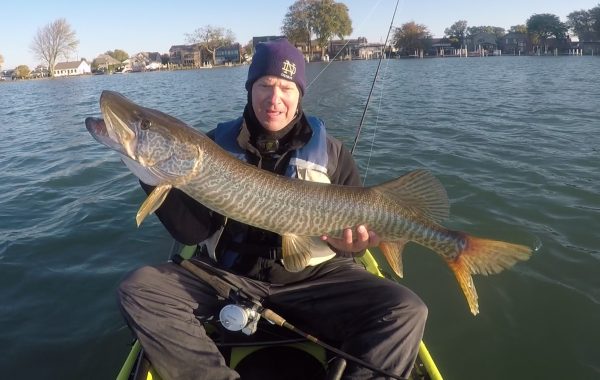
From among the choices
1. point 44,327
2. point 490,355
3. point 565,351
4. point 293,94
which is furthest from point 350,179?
point 44,327

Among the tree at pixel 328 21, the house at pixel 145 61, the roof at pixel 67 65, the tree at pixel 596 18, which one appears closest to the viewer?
the tree at pixel 596 18

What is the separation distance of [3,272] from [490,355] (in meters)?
4.84

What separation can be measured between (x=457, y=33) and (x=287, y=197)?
4210 inches

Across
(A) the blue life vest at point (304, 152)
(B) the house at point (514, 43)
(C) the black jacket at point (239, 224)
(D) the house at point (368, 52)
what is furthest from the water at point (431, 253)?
(B) the house at point (514, 43)

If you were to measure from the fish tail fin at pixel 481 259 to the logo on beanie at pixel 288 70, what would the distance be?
1513 mm

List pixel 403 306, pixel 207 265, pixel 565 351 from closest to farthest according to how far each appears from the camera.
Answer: pixel 403 306, pixel 207 265, pixel 565 351

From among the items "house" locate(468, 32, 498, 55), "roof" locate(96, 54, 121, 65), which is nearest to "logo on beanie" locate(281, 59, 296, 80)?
"roof" locate(96, 54, 121, 65)

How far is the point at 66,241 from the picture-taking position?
5.16 meters

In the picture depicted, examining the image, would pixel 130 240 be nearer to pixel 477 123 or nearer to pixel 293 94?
pixel 293 94

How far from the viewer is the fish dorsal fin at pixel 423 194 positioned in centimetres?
259

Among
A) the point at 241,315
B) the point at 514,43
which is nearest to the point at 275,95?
the point at 241,315

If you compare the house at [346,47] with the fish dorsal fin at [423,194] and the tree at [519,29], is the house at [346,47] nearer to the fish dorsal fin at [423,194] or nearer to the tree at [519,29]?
the tree at [519,29]

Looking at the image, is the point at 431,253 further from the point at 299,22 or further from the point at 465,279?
the point at 299,22

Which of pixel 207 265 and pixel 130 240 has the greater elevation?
pixel 207 265
